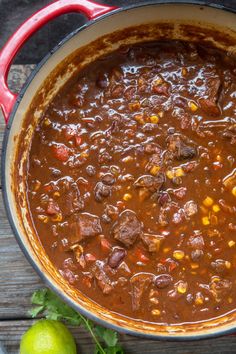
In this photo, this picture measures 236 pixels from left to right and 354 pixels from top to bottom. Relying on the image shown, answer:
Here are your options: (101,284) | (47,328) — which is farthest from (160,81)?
(47,328)

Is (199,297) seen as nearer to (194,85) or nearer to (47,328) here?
(47,328)

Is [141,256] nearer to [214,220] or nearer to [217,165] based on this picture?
[214,220]

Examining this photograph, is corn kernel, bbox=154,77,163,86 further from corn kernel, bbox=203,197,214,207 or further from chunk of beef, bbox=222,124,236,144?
corn kernel, bbox=203,197,214,207

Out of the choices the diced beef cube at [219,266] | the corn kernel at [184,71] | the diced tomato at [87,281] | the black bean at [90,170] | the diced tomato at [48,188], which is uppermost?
the corn kernel at [184,71]

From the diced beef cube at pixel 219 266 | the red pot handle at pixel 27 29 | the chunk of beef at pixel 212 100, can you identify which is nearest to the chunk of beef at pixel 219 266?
the diced beef cube at pixel 219 266

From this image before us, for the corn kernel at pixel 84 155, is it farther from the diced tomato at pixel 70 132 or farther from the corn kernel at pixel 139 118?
the corn kernel at pixel 139 118
